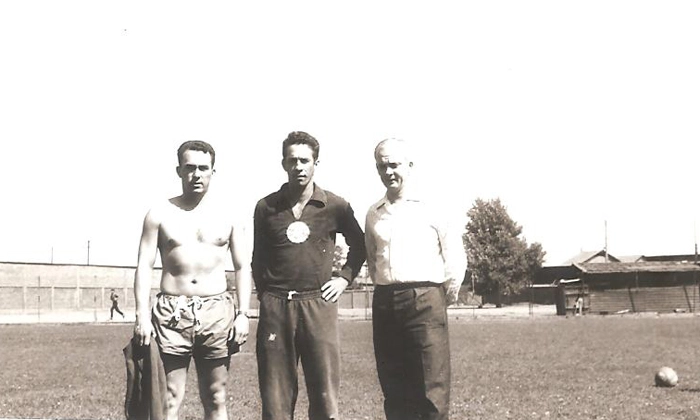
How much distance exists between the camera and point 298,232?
5.41 metres

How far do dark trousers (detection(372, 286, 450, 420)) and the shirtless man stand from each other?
0.89 metres

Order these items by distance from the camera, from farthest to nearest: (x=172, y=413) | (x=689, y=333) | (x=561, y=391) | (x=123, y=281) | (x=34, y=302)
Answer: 1. (x=123, y=281)
2. (x=34, y=302)
3. (x=689, y=333)
4. (x=561, y=391)
5. (x=172, y=413)

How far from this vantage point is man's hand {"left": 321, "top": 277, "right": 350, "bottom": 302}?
5406 mm

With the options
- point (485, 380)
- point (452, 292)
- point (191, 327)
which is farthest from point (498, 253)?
point (191, 327)

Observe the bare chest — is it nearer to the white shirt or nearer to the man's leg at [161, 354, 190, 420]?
the man's leg at [161, 354, 190, 420]

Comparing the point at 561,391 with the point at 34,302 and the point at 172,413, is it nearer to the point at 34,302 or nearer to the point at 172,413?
the point at 172,413

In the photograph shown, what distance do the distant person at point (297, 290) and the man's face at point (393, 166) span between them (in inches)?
15.0

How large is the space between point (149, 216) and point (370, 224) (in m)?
1.40

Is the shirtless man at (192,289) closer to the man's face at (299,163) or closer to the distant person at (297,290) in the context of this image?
the distant person at (297,290)

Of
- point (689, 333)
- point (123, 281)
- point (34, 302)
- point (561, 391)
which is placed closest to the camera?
point (561, 391)

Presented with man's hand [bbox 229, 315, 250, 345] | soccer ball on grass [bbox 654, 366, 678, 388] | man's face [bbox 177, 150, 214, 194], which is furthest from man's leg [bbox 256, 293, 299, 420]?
soccer ball on grass [bbox 654, 366, 678, 388]

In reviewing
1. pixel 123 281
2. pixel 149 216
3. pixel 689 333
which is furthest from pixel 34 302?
pixel 149 216

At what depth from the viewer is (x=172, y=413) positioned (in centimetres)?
529

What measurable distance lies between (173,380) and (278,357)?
0.66 meters
